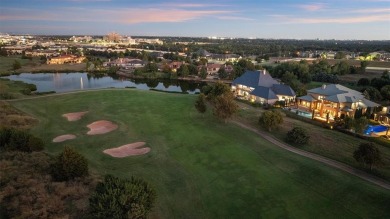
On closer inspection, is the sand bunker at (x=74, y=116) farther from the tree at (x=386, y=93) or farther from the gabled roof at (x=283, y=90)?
the tree at (x=386, y=93)

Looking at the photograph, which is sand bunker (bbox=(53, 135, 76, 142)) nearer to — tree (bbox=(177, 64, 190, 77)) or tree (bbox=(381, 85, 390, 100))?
tree (bbox=(381, 85, 390, 100))

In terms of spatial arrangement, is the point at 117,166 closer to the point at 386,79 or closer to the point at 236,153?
the point at 236,153

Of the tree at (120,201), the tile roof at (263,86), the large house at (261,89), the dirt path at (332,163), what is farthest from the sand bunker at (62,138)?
the tile roof at (263,86)

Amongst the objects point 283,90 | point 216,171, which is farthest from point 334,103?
point 216,171

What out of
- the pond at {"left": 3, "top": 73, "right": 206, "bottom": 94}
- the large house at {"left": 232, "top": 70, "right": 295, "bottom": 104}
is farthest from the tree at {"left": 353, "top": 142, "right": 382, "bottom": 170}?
the pond at {"left": 3, "top": 73, "right": 206, "bottom": 94}

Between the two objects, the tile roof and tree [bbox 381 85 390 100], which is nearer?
tree [bbox 381 85 390 100]

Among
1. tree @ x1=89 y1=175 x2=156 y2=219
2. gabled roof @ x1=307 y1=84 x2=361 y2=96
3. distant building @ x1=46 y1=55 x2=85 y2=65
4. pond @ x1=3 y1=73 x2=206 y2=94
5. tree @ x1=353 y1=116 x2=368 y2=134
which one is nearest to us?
tree @ x1=89 y1=175 x2=156 y2=219

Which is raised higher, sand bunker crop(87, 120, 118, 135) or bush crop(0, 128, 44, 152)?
bush crop(0, 128, 44, 152)
